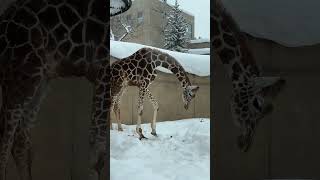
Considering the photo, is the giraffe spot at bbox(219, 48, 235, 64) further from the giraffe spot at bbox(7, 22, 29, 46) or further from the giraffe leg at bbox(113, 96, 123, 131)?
the giraffe leg at bbox(113, 96, 123, 131)

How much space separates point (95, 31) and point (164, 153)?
3211mm

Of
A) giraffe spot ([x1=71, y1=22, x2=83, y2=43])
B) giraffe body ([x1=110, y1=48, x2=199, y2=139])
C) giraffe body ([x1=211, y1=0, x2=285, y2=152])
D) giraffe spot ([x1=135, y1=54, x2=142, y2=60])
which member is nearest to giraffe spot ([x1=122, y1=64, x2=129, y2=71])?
giraffe body ([x1=110, y1=48, x2=199, y2=139])

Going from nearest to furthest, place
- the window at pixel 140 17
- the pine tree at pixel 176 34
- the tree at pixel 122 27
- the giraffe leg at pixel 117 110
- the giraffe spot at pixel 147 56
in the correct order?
the giraffe spot at pixel 147 56, the giraffe leg at pixel 117 110, the pine tree at pixel 176 34, the tree at pixel 122 27, the window at pixel 140 17

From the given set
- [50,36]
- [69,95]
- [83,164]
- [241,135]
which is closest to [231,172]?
[241,135]

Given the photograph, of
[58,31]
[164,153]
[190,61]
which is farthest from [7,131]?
[190,61]

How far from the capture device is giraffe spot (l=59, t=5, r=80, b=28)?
2709 mm

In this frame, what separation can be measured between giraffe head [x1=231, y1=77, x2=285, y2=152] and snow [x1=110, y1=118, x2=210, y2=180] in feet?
6.65

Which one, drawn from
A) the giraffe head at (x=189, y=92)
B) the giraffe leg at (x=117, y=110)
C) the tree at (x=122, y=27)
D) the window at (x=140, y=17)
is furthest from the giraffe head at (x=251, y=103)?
the window at (x=140, y=17)

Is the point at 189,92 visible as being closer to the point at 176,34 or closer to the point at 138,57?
the point at 138,57

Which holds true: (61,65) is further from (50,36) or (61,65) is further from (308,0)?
(308,0)

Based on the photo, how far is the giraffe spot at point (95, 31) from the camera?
271 cm

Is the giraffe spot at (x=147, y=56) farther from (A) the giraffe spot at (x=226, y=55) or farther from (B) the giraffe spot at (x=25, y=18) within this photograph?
(A) the giraffe spot at (x=226, y=55)

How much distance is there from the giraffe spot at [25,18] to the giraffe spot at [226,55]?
121cm

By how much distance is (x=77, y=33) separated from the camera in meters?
2.72
